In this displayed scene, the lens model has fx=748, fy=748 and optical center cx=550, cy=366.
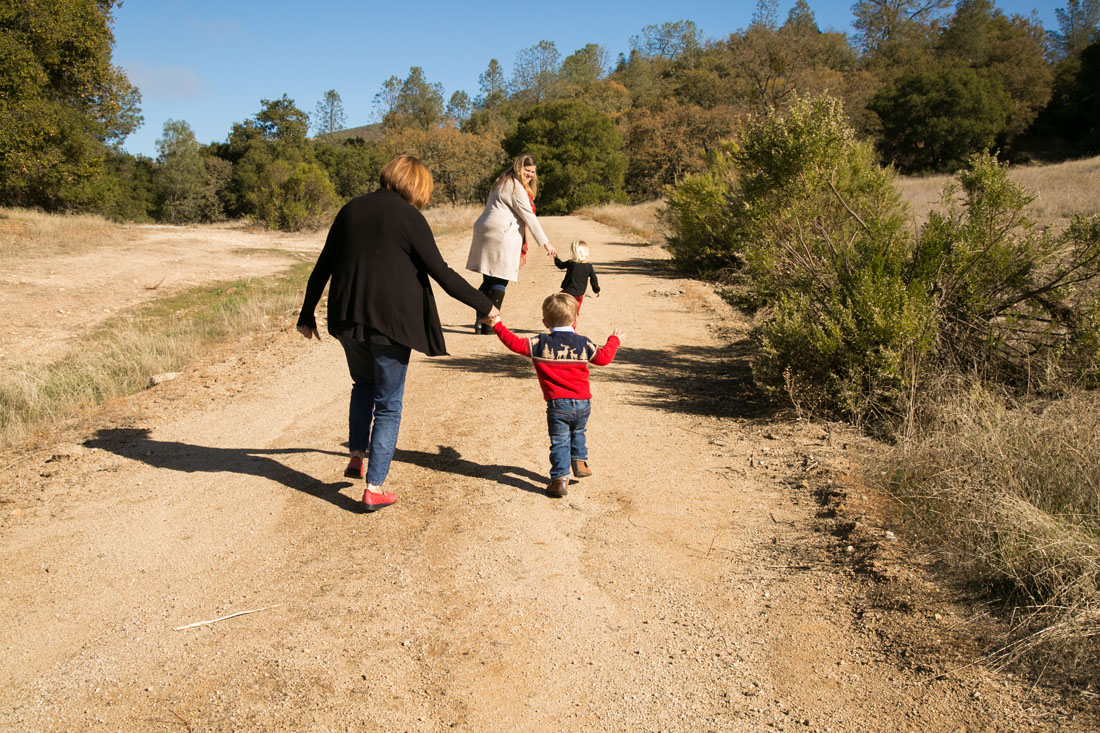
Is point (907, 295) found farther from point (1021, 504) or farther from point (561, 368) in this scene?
point (561, 368)

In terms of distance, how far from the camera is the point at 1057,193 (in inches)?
806

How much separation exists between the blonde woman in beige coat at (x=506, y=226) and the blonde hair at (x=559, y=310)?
9.26 feet

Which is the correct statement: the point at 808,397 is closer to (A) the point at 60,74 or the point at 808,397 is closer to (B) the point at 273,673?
(B) the point at 273,673

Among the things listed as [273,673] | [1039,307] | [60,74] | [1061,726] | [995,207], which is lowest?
[273,673]

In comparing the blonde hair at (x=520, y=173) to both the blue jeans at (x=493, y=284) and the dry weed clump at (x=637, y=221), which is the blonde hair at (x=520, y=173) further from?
the dry weed clump at (x=637, y=221)

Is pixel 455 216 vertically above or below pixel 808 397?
above

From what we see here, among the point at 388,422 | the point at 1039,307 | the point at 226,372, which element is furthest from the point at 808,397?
the point at 226,372

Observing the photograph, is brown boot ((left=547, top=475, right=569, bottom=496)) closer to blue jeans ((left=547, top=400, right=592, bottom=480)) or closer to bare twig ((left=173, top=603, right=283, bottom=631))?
blue jeans ((left=547, top=400, right=592, bottom=480))

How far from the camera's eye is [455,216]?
32812mm

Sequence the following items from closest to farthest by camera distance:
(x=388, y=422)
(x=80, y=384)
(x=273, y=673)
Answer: (x=273, y=673), (x=388, y=422), (x=80, y=384)

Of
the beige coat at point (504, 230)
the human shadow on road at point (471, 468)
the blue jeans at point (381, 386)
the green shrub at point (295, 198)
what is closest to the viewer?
the blue jeans at point (381, 386)

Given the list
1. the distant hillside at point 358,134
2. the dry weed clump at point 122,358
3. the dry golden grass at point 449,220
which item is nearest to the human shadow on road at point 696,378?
the dry weed clump at point 122,358

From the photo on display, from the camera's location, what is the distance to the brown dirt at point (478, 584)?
8.89ft

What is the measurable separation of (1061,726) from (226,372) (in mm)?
7477
